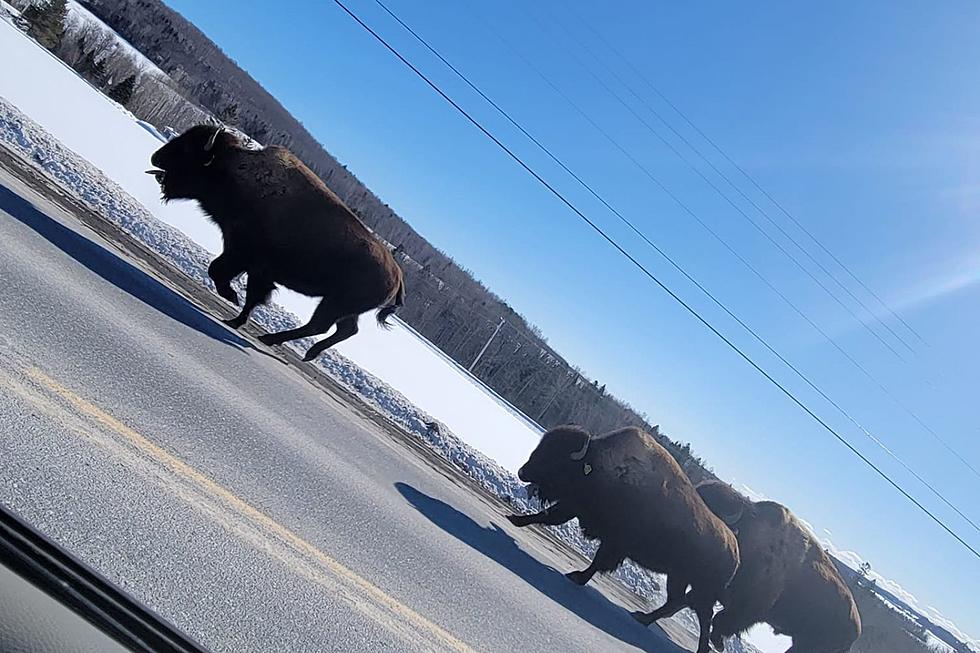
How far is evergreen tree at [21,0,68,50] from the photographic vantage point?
26.5 meters

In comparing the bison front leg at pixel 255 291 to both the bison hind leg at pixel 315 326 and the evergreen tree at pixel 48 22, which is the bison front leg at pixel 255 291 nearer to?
the bison hind leg at pixel 315 326

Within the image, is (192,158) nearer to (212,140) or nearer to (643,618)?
(212,140)

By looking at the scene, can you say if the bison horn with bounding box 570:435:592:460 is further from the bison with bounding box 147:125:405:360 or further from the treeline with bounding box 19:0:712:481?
the treeline with bounding box 19:0:712:481

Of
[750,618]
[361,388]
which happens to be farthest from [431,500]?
[750,618]

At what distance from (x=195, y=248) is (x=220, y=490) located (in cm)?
900

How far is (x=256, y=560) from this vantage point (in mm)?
3873

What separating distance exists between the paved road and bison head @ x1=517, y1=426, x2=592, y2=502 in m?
1.44

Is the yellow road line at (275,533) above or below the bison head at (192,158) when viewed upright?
below

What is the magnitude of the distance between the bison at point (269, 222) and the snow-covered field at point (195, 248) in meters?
1.61

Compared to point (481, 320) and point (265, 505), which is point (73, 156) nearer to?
point (265, 505)

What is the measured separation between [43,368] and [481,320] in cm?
3280

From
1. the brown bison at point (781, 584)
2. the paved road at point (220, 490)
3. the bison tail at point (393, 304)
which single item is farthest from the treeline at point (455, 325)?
the paved road at point (220, 490)

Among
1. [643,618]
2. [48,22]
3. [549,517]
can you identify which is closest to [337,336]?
[549,517]

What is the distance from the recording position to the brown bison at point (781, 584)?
11.2m
